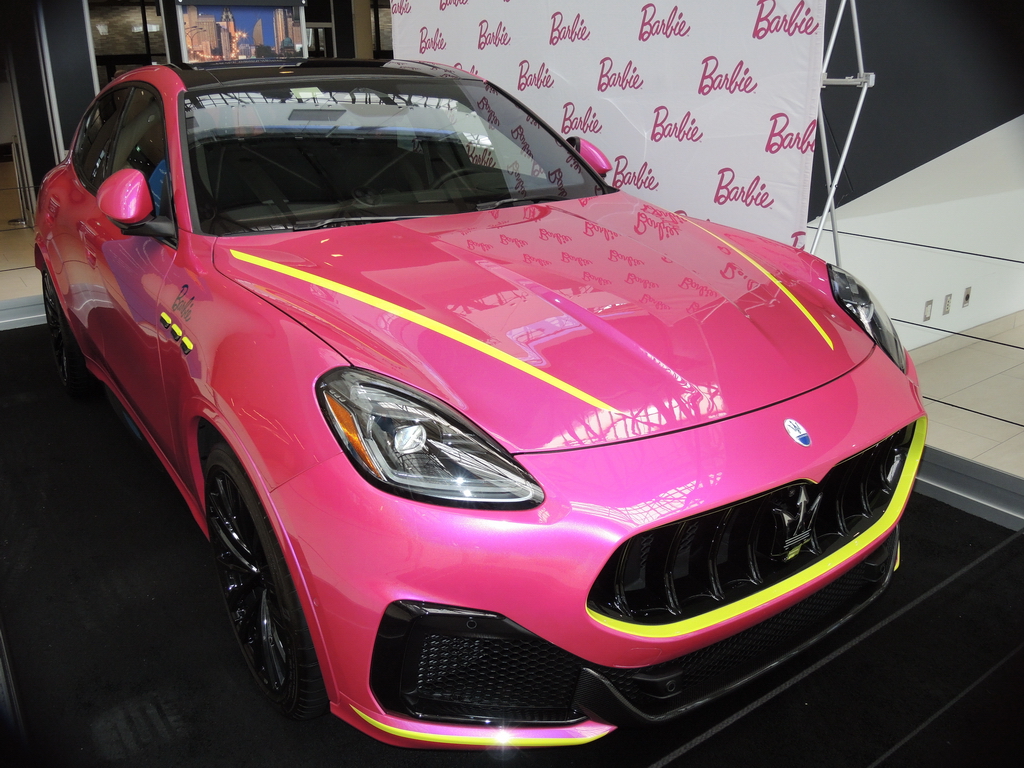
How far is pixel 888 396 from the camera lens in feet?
5.16

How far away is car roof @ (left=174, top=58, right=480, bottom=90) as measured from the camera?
2246 mm

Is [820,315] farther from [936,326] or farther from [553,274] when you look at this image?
[936,326]

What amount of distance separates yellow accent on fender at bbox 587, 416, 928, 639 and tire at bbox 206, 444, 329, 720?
57 cm

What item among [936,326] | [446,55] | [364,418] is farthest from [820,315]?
[446,55]

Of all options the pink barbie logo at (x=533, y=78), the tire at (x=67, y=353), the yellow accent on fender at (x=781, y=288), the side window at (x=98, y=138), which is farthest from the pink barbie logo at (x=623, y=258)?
the pink barbie logo at (x=533, y=78)

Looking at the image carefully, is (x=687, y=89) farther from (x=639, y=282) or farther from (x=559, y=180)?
(x=639, y=282)

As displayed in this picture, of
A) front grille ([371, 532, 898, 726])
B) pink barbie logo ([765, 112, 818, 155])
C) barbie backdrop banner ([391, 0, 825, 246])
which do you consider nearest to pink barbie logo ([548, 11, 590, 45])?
barbie backdrop banner ([391, 0, 825, 246])

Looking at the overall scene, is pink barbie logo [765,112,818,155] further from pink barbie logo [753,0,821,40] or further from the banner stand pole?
pink barbie logo [753,0,821,40]

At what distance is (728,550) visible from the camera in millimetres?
1369

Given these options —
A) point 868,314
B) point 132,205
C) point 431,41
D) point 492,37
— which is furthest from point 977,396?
point 431,41

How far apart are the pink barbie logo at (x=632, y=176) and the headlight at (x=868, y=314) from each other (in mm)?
1699

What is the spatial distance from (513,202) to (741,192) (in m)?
1.34

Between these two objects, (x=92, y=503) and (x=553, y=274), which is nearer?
(x=553, y=274)

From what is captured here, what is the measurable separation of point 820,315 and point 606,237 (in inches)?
22.0
